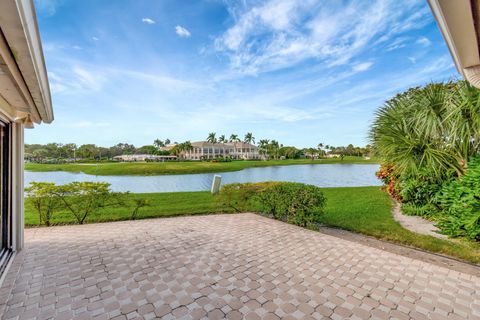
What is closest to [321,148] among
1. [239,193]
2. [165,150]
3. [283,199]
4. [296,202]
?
[165,150]

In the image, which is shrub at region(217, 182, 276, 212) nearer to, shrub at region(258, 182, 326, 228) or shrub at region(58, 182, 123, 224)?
shrub at region(258, 182, 326, 228)

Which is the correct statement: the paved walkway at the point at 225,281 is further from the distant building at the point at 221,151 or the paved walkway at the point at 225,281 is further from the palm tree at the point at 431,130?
the distant building at the point at 221,151

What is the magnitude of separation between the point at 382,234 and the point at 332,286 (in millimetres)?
2502

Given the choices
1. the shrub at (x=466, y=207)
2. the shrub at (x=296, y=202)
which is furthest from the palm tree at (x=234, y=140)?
the shrub at (x=466, y=207)

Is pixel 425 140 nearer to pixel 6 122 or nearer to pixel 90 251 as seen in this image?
pixel 90 251

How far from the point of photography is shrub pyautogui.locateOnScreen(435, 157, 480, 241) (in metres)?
3.71

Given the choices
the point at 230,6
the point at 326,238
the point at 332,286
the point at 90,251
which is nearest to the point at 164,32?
the point at 230,6

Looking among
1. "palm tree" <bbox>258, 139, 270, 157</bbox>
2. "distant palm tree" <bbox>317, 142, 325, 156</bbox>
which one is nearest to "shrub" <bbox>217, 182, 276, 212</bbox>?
"palm tree" <bbox>258, 139, 270, 157</bbox>

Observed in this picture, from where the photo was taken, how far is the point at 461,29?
1.14m

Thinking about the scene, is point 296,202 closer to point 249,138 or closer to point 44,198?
point 44,198

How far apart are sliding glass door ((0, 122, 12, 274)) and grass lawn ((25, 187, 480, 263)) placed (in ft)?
6.26

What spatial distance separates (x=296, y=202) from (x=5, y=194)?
500 centimetres

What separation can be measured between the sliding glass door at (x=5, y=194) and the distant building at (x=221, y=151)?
198ft

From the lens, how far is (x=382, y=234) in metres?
4.41
